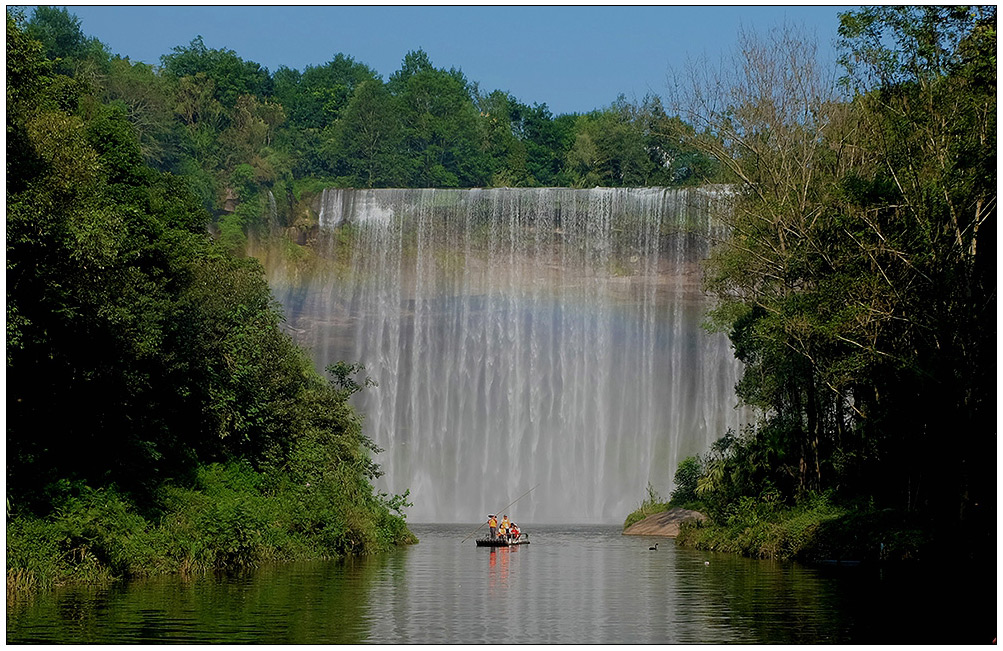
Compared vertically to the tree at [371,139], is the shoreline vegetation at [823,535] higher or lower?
lower

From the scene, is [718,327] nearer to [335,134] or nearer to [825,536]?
[825,536]

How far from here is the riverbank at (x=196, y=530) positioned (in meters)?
23.4

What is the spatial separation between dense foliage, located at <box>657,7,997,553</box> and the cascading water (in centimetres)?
3341

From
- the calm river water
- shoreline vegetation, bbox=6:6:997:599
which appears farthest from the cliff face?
the calm river water

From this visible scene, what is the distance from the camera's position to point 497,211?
79.5 meters

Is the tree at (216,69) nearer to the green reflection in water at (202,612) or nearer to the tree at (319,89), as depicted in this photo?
the tree at (319,89)

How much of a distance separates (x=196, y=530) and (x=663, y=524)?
34.2 m

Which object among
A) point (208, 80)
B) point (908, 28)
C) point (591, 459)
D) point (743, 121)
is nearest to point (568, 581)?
point (908, 28)

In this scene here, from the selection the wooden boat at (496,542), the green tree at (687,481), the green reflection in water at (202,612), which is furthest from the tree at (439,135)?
the green reflection in water at (202,612)

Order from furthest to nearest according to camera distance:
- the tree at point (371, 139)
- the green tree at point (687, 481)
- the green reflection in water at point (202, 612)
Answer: the tree at point (371, 139) → the green tree at point (687, 481) → the green reflection in water at point (202, 612)

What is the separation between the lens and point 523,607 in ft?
72.4

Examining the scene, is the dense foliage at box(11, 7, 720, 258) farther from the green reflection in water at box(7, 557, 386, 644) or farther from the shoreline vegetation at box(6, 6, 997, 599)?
the green reflection in water at box(7, 557, 386, 644)

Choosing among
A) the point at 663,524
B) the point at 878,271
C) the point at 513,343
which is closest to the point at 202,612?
the point at 878,271

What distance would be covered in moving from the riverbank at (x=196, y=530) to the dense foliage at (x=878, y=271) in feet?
40.6
